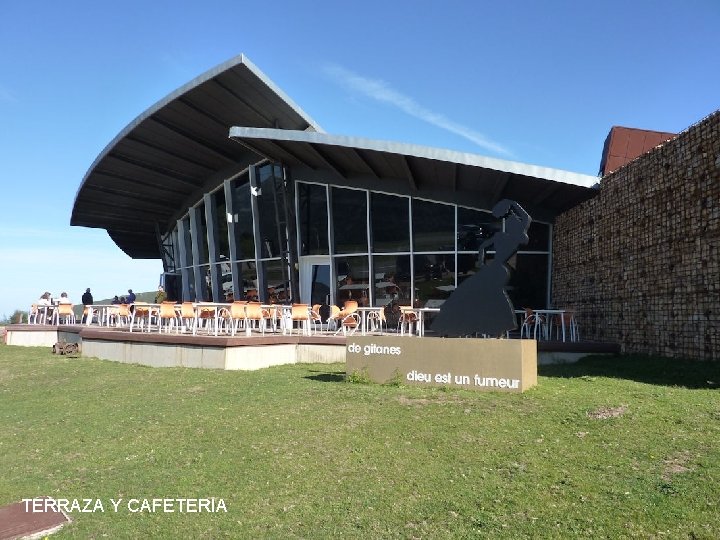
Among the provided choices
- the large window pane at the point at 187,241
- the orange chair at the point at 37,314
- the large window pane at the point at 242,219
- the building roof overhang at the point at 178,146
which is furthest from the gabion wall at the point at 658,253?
the large window pane at the point at 187,241

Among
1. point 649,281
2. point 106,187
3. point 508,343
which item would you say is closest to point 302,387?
point 508,343

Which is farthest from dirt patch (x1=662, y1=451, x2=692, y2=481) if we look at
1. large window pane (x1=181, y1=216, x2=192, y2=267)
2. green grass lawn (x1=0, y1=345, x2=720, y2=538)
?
large window pane (x1=181, y1=216, x2=192, y2=267)

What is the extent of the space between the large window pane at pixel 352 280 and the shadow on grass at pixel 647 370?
25.2 feet

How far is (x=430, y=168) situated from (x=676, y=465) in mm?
10829

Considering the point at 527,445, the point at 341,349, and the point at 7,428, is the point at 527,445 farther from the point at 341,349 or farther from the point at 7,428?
the point at 341,349

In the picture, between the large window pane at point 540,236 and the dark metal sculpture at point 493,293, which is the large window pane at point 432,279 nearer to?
the large window pane at point 540,236

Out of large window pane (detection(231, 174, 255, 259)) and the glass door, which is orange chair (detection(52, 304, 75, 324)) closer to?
large window pane (detection(231, 174, 255, 259))

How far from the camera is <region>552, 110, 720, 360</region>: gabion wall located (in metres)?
8.81

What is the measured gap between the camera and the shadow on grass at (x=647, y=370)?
8.02 metres

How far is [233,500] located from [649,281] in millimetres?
8911

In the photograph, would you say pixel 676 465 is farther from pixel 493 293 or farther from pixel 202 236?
pixel 202 236

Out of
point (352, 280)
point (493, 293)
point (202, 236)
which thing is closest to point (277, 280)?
point (352, 280)

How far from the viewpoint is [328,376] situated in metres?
9.61

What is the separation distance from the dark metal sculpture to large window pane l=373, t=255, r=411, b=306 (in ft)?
26.2
